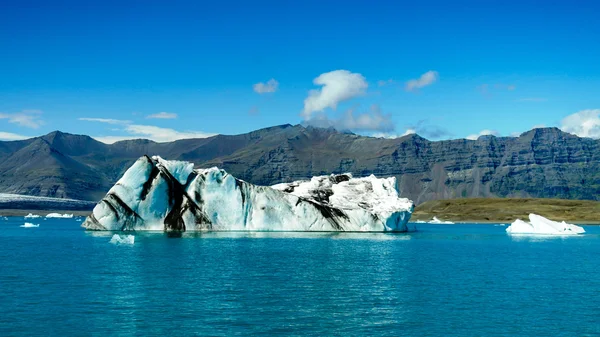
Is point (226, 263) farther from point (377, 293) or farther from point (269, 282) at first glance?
point (377, 293)

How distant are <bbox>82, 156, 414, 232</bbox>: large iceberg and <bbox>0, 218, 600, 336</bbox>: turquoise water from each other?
18302mm

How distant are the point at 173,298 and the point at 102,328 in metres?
6.85

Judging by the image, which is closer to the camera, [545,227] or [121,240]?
[121,240]

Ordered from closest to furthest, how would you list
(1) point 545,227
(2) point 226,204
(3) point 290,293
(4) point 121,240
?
(3) point 290,293 < (4) point 121,240 < (2) point 226,204 < (1) point 545,227

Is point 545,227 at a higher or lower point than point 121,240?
higher

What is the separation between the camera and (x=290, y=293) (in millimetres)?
33219

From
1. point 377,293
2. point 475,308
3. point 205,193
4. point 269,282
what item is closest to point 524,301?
point 475,308

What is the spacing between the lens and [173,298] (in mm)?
31062

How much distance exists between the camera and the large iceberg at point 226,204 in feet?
249

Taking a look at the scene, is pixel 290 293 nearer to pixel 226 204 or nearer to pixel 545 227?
pixel 226 204

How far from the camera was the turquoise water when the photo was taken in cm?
2533

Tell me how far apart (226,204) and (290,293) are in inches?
1876

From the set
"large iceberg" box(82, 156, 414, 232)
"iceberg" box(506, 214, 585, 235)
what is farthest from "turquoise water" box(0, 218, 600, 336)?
"iceberg" box(506, 214, 585, 235)

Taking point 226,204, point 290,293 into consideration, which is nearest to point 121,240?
point 226,204
